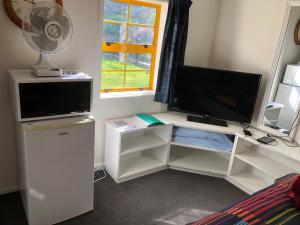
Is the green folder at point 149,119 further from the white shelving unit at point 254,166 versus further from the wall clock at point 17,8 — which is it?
the wall clock at point 17,8

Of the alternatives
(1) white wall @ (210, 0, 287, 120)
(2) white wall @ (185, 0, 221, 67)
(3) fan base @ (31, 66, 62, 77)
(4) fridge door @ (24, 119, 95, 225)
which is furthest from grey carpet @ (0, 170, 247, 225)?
(2) white wall @ (185, 0, 221, 67)

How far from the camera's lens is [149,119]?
111 inches

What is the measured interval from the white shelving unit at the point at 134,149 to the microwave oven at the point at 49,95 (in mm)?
615

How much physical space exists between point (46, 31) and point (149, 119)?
1.42 metres

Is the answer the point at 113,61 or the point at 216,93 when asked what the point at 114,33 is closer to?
the point at 113,61

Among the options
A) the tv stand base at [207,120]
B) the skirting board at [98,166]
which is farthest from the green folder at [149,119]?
the skirting board at [98,166]

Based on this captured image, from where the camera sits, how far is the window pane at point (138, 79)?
295 cm

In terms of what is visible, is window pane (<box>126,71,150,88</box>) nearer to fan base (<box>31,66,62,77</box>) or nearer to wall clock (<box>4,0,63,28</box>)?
fan base (<box>31,66,62,77</box>)

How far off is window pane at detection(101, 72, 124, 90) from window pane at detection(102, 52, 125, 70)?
68mm

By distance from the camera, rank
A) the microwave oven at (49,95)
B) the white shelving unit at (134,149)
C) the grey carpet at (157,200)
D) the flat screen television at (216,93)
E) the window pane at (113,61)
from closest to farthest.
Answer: the microwave oven at (49,95)
the grey carpet at (157,200)
the white shelving unit at (134,149)
the window pane at (113,61)
the flat screen television at (216,93)

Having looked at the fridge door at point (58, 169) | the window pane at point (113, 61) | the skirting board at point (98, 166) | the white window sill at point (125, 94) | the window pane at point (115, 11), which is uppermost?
the window pane at point (115, 11)

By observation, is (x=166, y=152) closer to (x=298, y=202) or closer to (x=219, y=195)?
(x=219, y=195)

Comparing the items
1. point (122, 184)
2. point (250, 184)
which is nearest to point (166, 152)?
point (122, 184)

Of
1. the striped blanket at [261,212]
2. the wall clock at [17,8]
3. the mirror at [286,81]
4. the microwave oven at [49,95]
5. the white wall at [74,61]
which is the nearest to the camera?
the striped blanket at [261,212]
